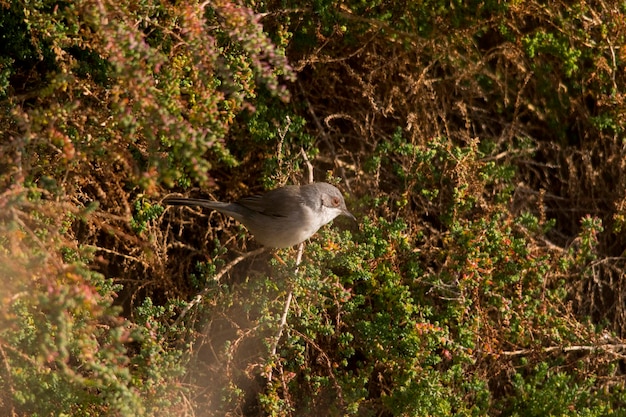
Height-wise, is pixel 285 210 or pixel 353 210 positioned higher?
pixel 285 210

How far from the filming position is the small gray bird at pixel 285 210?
4.11 metres

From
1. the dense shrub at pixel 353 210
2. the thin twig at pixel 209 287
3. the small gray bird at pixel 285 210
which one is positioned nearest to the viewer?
the dense shrub at pixel 353 210

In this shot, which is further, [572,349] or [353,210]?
Result: [353,210]

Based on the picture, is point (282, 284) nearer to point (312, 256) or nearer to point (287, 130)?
point (312, 256)

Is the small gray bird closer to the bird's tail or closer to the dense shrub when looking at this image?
the bird's tail

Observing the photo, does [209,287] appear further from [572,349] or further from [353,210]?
[572,349]

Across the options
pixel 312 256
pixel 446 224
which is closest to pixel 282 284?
pixel 312 256

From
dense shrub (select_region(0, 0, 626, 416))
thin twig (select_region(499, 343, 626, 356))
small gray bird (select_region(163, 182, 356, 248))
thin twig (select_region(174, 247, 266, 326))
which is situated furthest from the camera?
thin twig (select_region(499, 343, 626, 356))

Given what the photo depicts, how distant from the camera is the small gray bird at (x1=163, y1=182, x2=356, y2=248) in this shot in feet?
13.5

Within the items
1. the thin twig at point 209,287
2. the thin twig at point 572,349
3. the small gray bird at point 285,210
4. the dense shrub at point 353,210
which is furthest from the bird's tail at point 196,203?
the thin twig at point 572,349

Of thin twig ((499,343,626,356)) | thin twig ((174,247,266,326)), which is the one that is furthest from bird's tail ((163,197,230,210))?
thin twig ((499,343,626,356))

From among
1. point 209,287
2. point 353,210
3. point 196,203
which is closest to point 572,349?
point 353,210

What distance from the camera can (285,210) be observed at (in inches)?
163

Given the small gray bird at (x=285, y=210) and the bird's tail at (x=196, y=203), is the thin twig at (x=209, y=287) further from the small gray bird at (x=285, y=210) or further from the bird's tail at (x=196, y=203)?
the bird's tail at (x=196, y=203)
